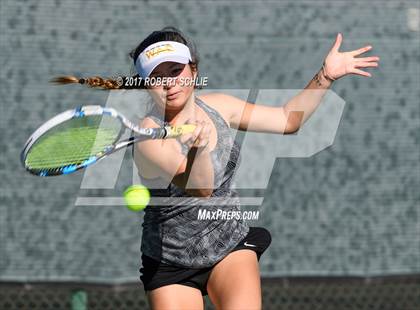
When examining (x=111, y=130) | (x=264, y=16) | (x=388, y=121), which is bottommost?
(x=111, y=130)

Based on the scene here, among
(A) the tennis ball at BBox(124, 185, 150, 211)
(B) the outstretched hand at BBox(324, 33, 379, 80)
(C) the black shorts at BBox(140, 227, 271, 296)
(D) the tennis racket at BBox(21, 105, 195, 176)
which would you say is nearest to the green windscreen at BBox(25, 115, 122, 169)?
(D) the tennis racket at BBox(21, 105, 195, 176)

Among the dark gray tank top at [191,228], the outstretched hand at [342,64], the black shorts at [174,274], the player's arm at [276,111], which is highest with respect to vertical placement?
the outstretched hand at [342,64]

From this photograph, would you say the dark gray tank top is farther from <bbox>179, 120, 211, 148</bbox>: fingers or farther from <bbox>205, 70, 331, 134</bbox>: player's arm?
<bbox>179, 120, 211, 148</bbox>: fingers

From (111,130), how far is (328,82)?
1113 millimetres

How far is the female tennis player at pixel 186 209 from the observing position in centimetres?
451

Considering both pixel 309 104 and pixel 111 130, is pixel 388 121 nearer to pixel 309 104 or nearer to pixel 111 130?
pixel 309 104

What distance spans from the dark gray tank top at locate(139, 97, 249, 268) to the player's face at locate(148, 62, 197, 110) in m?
0.14

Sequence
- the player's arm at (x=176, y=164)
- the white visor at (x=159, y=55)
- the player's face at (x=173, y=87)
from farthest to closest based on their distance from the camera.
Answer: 1. the white visor at (x=159, y=55)
2. the player's face at (x=173, y=87)
3. the player's arm at (x=176, y=164)

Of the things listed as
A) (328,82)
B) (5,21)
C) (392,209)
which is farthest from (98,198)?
(328,82)

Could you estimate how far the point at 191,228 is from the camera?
4691mm

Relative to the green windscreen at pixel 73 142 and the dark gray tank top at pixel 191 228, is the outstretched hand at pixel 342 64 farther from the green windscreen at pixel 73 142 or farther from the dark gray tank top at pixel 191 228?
the green windscreen at pixel 73 142

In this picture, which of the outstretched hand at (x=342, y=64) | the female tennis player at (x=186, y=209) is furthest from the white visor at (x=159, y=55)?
the outstretched hand at (x=342, y=64)

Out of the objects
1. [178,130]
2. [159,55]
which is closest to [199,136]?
[178,130]

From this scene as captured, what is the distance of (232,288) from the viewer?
4.52m
